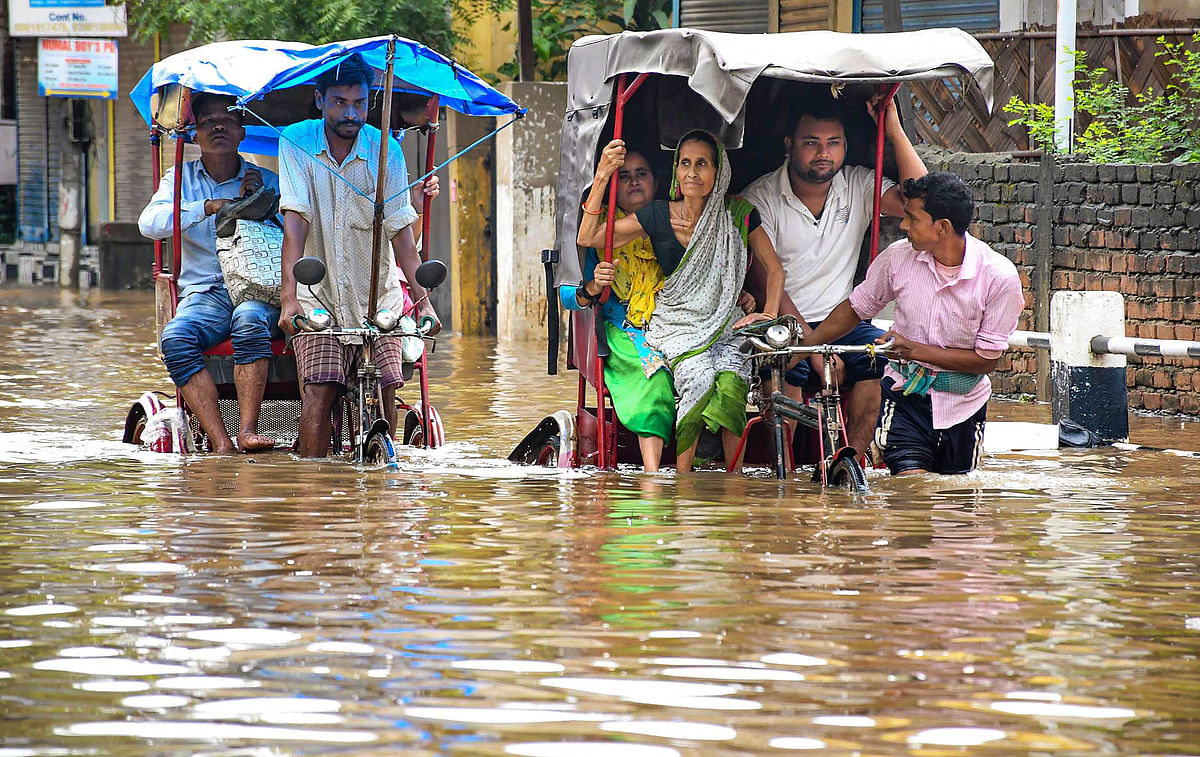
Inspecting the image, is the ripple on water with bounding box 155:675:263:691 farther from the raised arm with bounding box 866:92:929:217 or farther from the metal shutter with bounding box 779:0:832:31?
the metal shutter with bounding box 779:0:832:31

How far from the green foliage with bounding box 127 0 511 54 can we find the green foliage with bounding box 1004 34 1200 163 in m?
7.35

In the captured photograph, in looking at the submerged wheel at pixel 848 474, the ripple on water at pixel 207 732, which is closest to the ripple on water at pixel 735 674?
the ripple on water at pixel 207 732

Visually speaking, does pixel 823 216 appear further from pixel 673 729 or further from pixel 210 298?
pixel 673 729

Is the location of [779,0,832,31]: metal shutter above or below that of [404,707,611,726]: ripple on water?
above

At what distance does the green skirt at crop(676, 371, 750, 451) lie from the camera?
28.7ft

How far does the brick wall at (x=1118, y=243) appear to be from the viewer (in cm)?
1251

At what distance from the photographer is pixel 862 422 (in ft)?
29.5

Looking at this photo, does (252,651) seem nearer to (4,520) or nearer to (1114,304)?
(4,520)

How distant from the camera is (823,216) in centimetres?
916

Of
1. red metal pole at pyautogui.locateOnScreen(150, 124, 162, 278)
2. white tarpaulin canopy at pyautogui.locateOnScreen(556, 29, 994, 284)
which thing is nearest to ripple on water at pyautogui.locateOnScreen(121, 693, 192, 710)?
white tarpaulin canopy at pyautogui.locateOnScreen(556, 29, 994, 284)

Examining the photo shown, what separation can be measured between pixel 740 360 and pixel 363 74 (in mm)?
2413

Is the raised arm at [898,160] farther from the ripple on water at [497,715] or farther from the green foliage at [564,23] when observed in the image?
the green foliage at [564,23]

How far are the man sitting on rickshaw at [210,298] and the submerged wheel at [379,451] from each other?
0.79 meters

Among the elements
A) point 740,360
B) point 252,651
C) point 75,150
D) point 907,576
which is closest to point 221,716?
point 252,651
